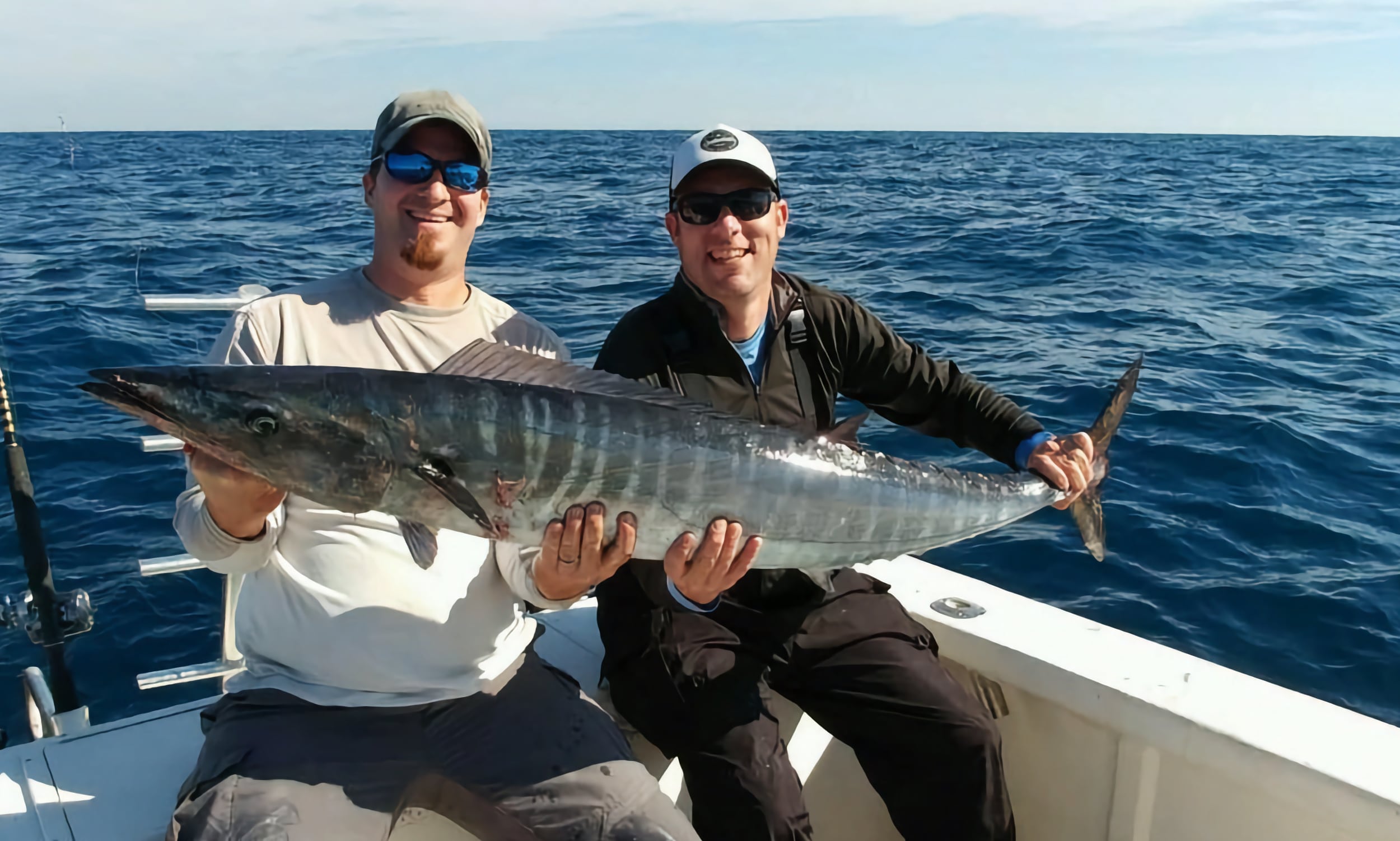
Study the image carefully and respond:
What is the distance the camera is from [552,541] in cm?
247

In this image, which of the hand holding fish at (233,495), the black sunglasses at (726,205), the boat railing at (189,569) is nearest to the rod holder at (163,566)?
the boat railing at (189,569)

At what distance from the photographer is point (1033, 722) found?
328cm

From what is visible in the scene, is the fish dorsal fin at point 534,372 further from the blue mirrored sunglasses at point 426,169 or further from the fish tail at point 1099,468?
the fish tail at point 1099,468

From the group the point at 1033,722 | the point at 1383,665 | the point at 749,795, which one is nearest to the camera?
the point at 749,795

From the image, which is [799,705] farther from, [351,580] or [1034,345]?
[1034,345]

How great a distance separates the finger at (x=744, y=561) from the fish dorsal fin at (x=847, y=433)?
1.22ft

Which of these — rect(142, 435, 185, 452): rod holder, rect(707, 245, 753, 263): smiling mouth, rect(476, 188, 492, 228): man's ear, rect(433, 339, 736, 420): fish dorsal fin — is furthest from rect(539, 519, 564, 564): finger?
rect(142, 435, 185, 452): rod holder

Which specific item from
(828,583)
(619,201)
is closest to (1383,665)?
(828,583)

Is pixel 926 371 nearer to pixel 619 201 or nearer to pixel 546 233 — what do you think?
pixel 546 233

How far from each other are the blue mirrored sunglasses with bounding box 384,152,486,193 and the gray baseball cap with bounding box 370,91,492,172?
0.04 metres

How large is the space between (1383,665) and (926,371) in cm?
368

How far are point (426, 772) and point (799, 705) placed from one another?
1234mm

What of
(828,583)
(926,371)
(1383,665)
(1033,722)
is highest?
(926,371)

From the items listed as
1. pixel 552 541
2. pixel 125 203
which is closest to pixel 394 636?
pixel 552 541
